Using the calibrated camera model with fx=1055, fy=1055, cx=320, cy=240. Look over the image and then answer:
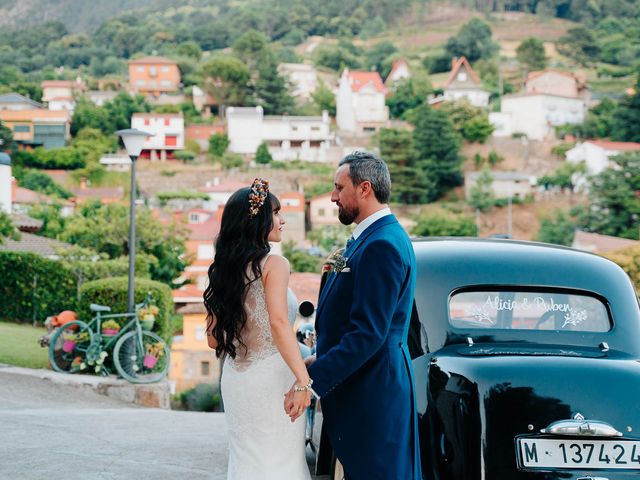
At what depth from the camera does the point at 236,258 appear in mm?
4195

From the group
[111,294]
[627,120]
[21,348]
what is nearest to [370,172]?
[111,294]

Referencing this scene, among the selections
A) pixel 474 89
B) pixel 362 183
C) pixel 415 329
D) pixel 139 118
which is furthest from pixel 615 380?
pixel 474 89

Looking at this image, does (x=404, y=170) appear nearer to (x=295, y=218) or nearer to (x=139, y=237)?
(x=295, y=218)

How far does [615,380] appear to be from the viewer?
14.1ft

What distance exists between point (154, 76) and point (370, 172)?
473 ft

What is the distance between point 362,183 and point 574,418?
4.14 ft

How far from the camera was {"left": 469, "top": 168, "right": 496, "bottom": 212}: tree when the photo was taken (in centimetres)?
10169

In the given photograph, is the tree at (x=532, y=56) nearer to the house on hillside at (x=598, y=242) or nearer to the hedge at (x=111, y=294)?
the house on hillside at (x=598, y=242)

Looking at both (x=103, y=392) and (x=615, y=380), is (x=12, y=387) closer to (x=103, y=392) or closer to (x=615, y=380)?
(x=103, y=392)

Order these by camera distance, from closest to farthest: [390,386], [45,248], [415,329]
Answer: [390,386] → [415,329] → [45,248]

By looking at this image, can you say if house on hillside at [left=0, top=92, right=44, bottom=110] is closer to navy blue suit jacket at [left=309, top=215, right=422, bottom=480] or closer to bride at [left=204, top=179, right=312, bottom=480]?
bride at [left=204, top=179, right=312, bottom=480]

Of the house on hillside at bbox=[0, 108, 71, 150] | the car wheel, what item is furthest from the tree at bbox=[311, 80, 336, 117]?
the car wheel

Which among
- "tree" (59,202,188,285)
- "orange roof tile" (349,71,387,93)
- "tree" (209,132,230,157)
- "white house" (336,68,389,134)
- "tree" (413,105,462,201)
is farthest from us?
"orange roof tile" (349,71,387,93)

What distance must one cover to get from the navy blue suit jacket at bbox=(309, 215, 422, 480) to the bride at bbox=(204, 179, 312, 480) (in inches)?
8.7
